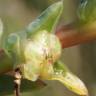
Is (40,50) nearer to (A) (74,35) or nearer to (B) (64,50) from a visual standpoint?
(A) (74,35)

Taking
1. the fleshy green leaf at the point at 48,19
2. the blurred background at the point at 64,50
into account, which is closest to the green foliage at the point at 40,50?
the fleshy green leaf at the point at 48,19

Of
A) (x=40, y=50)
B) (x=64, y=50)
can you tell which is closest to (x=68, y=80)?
(x=40, y=50)

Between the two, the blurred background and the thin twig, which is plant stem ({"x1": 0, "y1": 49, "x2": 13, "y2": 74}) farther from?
the blurred background

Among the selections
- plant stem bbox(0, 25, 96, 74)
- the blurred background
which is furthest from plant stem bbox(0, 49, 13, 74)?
the blurred background

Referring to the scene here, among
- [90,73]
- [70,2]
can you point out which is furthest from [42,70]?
[70,2]

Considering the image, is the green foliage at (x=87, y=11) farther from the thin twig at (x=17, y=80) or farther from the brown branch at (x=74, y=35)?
the thin twig at (x=17, y=80)
